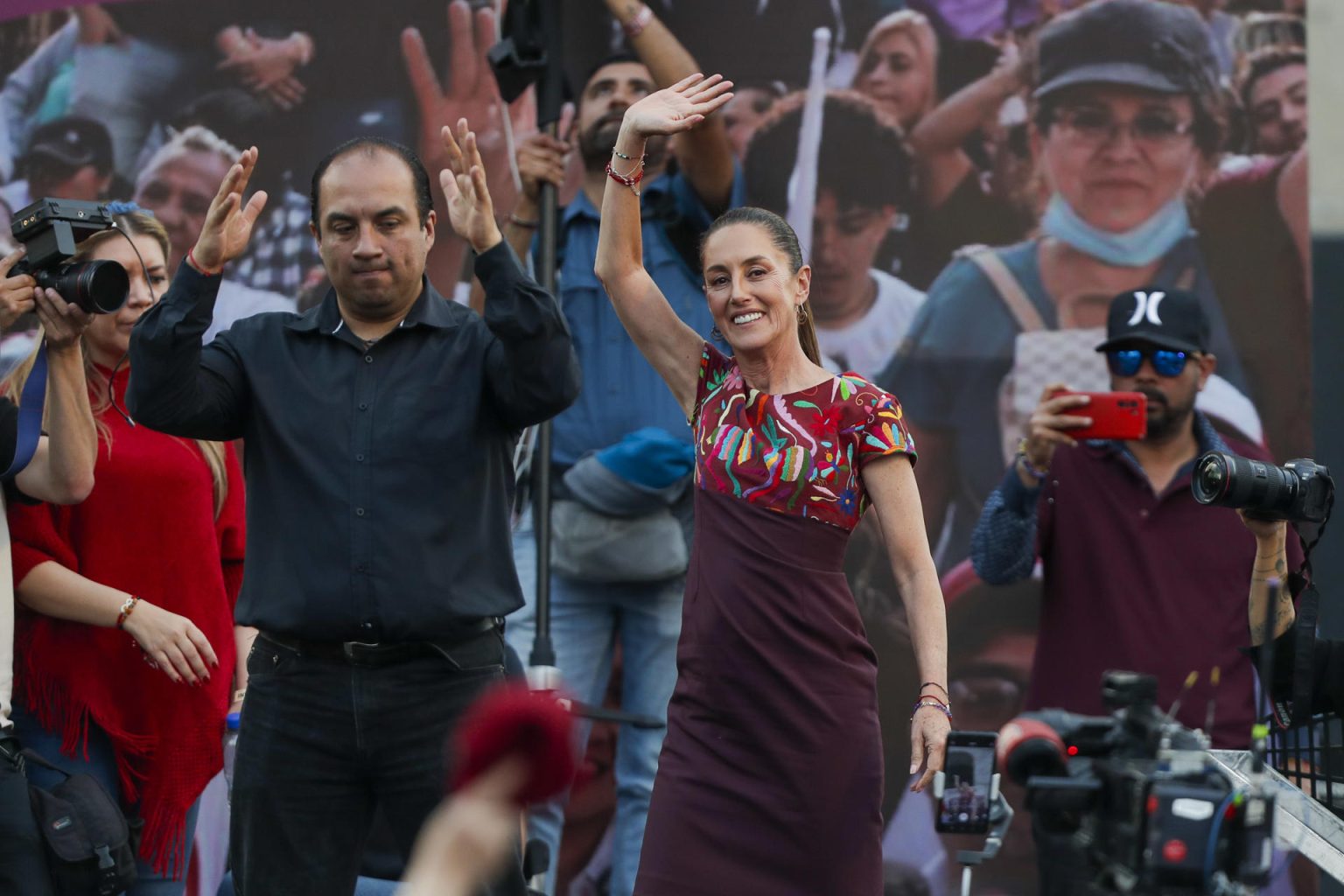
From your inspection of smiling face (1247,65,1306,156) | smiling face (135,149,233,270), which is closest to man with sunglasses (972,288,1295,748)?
smiling face (1247,65,1306,156)

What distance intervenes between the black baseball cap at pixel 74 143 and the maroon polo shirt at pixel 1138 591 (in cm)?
334

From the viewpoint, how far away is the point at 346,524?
12.3 feet

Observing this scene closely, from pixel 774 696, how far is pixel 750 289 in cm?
87

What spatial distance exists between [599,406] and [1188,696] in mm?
1884

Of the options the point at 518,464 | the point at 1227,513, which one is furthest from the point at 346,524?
the point at 1227,513

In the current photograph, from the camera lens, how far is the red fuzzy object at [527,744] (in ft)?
5.20

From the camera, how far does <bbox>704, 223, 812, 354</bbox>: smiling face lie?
3760 millimetres

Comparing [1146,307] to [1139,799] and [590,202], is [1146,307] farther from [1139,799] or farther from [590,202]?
[1139,799]

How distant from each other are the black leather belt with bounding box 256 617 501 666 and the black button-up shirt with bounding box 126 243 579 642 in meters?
0.03

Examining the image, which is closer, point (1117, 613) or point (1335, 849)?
point (1335, 849)

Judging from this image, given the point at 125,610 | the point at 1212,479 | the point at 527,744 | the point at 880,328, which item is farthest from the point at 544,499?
the point at 527,744

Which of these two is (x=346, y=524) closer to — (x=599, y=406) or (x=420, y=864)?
(x=599, y=406)

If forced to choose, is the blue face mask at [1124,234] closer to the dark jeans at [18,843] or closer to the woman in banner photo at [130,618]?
the woman in banner photo at [130,618]

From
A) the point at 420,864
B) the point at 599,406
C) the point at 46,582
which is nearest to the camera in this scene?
the point at 420,864
